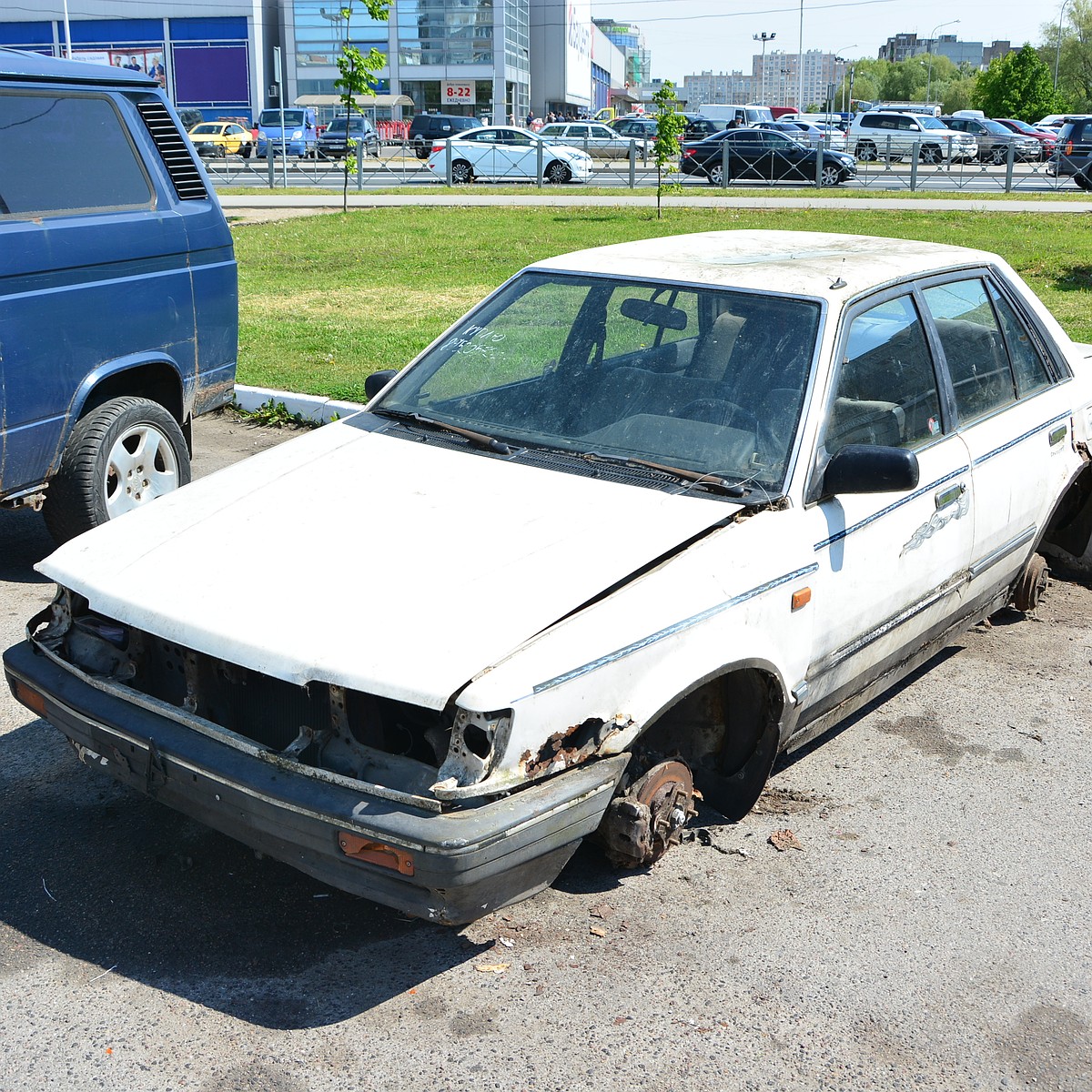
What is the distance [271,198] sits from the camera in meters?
26.5

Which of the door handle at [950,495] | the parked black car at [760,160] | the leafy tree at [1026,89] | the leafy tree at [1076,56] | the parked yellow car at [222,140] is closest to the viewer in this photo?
the door handle at [950,495]

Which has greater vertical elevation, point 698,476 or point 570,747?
point 698,476

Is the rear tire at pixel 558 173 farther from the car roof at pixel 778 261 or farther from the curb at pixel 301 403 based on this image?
the car roof at pixel 778 261

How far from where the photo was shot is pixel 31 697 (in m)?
3.45

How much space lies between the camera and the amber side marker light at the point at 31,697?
11.2 feet

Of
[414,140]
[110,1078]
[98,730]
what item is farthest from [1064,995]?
[414,140]

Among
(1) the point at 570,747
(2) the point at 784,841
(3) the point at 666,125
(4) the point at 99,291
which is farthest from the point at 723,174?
(1) the point at 570,747

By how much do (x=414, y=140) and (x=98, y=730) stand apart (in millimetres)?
42576

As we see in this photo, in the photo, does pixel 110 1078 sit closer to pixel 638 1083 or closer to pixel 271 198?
pixel 638 1083

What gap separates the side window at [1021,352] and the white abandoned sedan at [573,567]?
26mm

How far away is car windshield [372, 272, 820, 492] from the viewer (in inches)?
148

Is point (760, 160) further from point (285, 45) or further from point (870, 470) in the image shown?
point (285, 45)

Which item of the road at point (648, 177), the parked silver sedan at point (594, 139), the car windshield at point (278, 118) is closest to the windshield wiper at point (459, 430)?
the road at point (648, 177)

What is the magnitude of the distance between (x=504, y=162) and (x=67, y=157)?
93.1 ft
